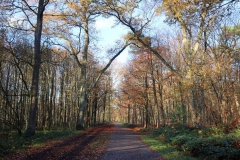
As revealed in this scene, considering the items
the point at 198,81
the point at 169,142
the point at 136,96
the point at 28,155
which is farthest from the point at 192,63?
the point at 136,96

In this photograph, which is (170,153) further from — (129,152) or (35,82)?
(35,82)

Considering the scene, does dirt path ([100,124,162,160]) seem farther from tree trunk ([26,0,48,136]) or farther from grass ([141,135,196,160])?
tree trunk ([26,0,48,136])

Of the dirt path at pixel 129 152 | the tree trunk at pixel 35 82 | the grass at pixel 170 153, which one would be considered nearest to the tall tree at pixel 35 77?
the tree trunk at pixel 35 82

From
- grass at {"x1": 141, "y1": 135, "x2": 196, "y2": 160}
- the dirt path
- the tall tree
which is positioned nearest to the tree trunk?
the tall tree

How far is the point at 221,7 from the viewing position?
588cm

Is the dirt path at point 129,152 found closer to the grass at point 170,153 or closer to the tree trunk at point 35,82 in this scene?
the grass at point 170,153

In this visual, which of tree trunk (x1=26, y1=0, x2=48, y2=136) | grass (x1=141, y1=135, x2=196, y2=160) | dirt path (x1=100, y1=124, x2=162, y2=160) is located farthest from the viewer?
tree trunk (x1=26, y1=0, x2=48, y2=136)

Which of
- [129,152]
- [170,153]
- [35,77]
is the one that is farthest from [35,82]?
[170,153]

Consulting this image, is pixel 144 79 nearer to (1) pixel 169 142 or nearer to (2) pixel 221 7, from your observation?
(1) pixel 169 142

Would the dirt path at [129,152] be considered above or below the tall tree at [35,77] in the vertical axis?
below

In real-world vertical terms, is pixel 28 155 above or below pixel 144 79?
below

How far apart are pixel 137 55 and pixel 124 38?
119 inches

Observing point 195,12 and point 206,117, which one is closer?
point 195,12

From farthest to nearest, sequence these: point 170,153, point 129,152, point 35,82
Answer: point 35,82
point 129,152
point 170,153
